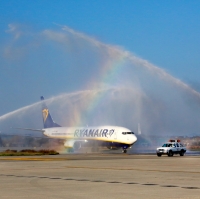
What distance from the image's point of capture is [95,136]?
310ft

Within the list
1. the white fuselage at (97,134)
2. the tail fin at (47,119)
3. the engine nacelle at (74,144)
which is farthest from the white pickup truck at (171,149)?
the tail fin at (47,119)

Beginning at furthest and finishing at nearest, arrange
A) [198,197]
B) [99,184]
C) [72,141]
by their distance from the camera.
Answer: [72,141] → [99,184] → [198,197]

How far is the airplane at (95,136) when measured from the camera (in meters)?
88.7

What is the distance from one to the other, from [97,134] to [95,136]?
668 mm

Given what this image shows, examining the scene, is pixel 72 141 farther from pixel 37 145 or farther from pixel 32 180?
pixel 32 180

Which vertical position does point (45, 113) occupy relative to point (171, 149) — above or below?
above

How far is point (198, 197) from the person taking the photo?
1973 cm

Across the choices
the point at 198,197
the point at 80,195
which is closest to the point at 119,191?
the point at 80,195

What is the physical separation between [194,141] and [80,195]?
108085mm

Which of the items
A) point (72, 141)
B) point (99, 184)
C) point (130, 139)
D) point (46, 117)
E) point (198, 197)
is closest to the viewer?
point (198, 197)

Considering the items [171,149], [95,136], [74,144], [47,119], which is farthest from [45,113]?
[171,149]

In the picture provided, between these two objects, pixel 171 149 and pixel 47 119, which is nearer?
pixel 171 149

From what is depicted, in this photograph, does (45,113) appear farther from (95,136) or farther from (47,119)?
(95,136)

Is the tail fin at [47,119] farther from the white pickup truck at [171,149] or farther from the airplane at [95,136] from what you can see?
the white pickup truck at [171,149]
